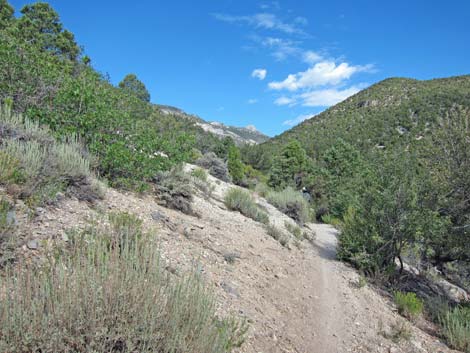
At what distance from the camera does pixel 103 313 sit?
219cm

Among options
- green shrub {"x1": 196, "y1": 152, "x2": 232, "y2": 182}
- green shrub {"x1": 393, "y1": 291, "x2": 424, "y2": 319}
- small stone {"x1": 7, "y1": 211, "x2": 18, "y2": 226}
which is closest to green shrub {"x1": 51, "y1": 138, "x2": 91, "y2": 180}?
small stone {"x1": 7, "y1": 211, "x2": 18, "y2": 226}

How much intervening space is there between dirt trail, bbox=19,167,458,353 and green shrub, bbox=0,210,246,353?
836 millimetres

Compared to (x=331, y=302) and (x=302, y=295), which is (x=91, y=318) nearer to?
(x=302, y=295)

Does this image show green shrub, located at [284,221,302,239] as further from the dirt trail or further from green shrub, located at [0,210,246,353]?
green shrub, located at [0,210,246,353]

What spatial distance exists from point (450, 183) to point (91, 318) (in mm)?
8489

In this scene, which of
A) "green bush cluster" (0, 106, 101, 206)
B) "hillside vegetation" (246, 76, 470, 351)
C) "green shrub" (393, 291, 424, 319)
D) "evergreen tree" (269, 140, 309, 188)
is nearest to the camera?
"green bush cluster" (0, 106, 101, 206)

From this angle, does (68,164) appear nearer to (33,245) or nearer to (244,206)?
(33,245)

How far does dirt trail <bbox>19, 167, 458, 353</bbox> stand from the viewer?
4215 mm

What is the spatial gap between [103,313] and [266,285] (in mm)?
3875

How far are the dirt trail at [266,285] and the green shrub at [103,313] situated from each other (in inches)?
32.9

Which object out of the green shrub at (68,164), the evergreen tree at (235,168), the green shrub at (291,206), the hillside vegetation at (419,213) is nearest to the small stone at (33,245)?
the green shrub at (68,164)

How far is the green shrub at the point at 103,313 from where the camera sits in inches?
77.8

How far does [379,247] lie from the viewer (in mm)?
8383

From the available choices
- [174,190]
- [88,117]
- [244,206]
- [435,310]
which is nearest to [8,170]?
[88,117]
